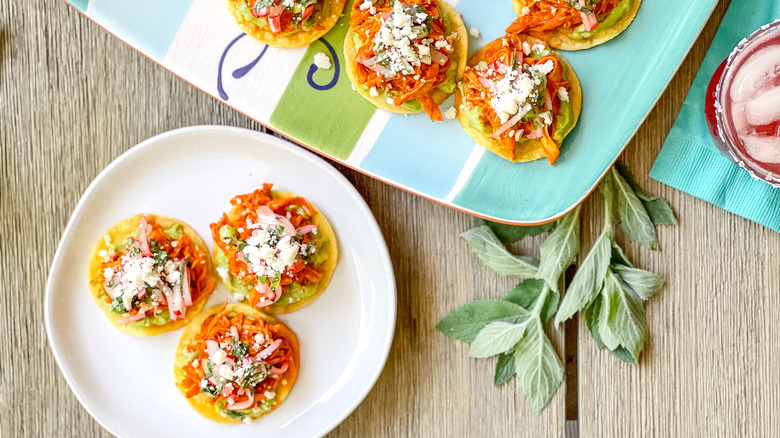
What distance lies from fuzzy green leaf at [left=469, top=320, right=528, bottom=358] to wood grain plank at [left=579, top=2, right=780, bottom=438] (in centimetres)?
31

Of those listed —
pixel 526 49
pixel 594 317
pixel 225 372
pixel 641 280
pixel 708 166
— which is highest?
pixel 526 49

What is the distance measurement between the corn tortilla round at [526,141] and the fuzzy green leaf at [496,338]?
673mm

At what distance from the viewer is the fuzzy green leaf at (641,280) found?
8.28ft

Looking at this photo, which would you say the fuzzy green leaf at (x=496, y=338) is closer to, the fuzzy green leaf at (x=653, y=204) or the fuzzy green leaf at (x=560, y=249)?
the fuzzy green leaf at (x=560, y=249)

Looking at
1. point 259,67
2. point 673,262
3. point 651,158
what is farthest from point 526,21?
point 673,262

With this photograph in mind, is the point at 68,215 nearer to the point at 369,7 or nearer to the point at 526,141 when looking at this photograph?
the point at 369,7

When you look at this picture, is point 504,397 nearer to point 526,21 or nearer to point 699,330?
point 699,330

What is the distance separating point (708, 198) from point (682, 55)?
0.59m

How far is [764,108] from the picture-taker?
2215 mm

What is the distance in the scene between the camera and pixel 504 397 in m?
2.65

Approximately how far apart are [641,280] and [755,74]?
863 millimetres

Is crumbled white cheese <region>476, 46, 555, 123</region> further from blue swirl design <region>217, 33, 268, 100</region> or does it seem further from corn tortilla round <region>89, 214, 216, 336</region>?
corn tortilla round <region>89, 214, 216, 336</region>

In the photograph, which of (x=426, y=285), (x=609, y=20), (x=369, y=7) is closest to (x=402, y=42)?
(x=369, y=7)

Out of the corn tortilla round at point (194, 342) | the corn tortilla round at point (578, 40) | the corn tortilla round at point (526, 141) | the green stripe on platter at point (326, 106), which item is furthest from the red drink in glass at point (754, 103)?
the corn tortilla round at point (194, 342)
